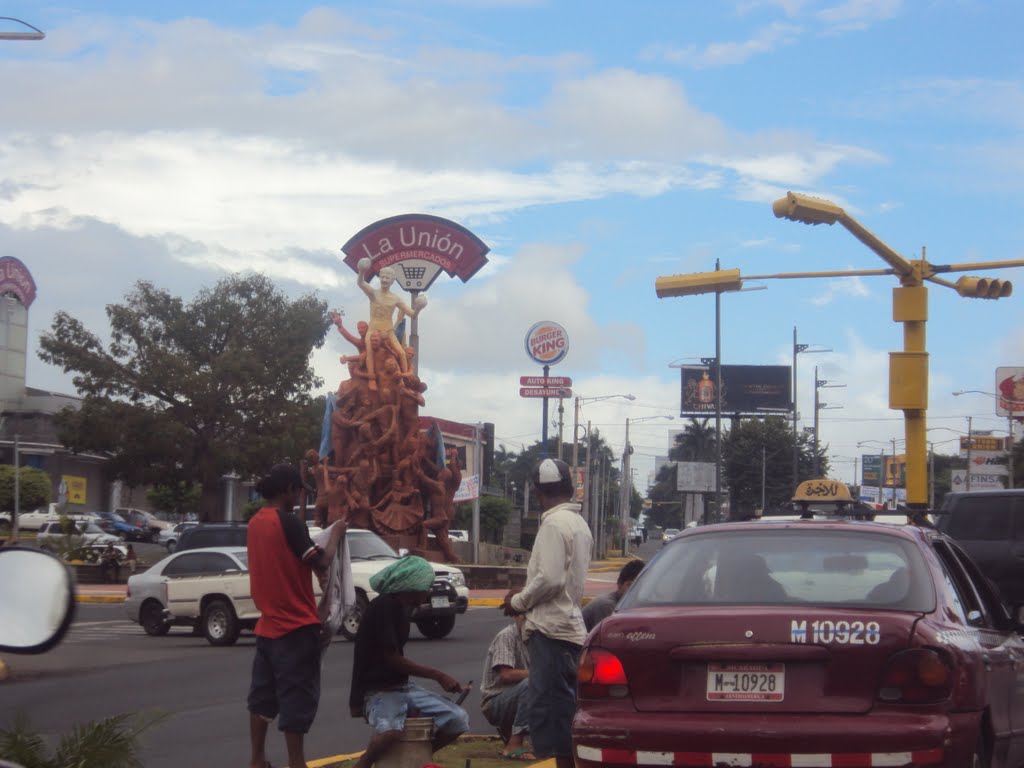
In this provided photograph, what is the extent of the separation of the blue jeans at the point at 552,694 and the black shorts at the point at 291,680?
1.25 meters

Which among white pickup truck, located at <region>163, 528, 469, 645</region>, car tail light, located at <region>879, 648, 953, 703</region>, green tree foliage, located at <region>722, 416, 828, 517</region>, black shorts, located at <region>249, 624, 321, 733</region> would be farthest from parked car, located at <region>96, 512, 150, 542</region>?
car tail light, located at <region>879, 648, 953, 703</region>

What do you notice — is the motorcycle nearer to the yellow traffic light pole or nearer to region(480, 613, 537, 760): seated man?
region(480, 613, 537, 760): seated man

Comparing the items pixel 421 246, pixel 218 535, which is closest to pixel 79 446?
pixel 421 246

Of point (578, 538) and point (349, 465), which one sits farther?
point (349, 465)

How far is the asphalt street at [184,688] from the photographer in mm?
10438

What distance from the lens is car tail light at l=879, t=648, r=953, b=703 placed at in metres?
5.39

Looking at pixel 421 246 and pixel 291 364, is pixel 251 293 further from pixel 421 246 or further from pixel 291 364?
pixel 421 246

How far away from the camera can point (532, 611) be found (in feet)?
24.1

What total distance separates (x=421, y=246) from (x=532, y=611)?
33905mm

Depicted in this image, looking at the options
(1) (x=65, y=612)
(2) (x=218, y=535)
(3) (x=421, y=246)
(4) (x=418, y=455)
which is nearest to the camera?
(1) (x=65, y=612)

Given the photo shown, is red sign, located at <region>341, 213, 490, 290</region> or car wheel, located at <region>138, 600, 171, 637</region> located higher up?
red sign, located at <region>341, 213, 490, 290</region>

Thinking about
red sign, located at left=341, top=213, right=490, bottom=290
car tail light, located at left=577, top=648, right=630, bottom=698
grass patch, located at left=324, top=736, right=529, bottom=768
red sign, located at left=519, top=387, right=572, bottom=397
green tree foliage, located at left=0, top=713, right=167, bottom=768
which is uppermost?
red sign, located at left=341, top=213, right=490, bottom=290

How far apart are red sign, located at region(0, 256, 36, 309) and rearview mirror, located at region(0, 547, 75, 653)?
49.0 meters

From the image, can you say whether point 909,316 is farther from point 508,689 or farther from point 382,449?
point 382,449
